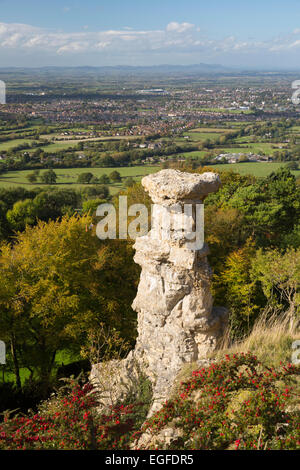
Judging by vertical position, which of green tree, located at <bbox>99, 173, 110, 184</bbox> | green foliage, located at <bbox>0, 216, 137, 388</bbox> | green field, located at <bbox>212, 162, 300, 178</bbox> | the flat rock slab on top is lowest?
green foliage, located at <bbox>0, 216, 137, 388</bbox>

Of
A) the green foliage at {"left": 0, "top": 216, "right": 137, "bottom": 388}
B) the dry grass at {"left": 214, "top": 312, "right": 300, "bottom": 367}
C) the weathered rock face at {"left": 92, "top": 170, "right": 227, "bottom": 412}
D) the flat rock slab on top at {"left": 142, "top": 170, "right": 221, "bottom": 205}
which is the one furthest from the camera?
the green foliage at {"left": 0, "top": 216, "right": 137, "bottom": 388}

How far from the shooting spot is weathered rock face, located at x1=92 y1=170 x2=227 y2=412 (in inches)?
431

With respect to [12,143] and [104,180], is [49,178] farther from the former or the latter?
[12,143]

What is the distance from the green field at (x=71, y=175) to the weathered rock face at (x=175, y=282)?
45.3 metres

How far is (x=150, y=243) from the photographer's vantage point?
37.8ft

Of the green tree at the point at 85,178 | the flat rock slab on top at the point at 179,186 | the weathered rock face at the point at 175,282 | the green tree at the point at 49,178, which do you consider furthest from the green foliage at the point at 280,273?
the green tree at the point at 49,178

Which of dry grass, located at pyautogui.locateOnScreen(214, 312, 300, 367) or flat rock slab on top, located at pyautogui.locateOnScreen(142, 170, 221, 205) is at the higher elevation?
flat rock slab on top, located at pyautogui.locateOnScreen(142, 170, 221, 205)

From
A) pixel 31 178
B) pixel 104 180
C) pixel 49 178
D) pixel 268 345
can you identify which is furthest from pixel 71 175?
pixel 268 345

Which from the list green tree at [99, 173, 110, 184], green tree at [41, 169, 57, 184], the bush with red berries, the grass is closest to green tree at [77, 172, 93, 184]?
green tree at [99, 173, 110, 184]

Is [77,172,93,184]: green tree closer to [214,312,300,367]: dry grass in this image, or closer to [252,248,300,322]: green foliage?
[252,248,300,322]: green foliage

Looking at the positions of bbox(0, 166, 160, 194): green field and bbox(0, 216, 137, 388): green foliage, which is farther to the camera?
bbox(0, 166, 160, 194): green field

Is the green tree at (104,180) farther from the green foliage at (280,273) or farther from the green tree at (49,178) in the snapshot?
the green foliage at (280,273)

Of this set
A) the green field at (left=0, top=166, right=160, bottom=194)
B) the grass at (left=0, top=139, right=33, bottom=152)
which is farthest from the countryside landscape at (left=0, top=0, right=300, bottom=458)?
the grass at (left=0, top=139, right=33, bottom=152)

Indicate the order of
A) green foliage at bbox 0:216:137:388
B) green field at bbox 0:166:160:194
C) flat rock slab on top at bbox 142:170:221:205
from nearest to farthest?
flat rock slab on top at bbox 142:170:221:205 → green foliage at bbox 0:216:137:388 → green field at bbox 0:166:160:194
